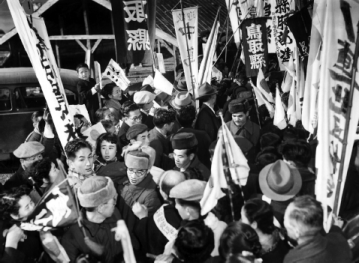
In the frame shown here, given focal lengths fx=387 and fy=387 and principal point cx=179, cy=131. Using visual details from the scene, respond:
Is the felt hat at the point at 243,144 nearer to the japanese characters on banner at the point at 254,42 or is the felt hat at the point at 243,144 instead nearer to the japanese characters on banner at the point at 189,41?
the japanese characters on banner at the point at 189,41

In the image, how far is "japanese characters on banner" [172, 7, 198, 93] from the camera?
25.6 ft

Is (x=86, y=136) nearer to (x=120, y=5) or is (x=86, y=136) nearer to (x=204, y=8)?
(x=120, y=5)

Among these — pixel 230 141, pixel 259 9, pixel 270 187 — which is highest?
pixel 259 9

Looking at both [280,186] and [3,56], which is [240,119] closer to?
[280,186]

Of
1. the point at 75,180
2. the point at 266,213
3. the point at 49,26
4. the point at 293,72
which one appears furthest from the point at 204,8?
the point at 266,213

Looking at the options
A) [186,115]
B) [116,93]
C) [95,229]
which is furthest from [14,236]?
[116,93]

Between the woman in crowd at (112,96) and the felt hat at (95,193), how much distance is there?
16.3ft

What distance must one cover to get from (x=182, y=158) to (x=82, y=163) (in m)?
1.17

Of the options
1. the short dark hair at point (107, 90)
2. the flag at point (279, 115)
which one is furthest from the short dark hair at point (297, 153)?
the short dark hair at point (107, 90)

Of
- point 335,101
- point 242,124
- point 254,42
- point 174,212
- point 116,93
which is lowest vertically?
point 174,212

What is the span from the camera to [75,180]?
4262 mm

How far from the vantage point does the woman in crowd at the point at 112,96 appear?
8445 millimetres

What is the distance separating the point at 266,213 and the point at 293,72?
464cm

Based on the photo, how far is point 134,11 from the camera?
8422 millimetres
